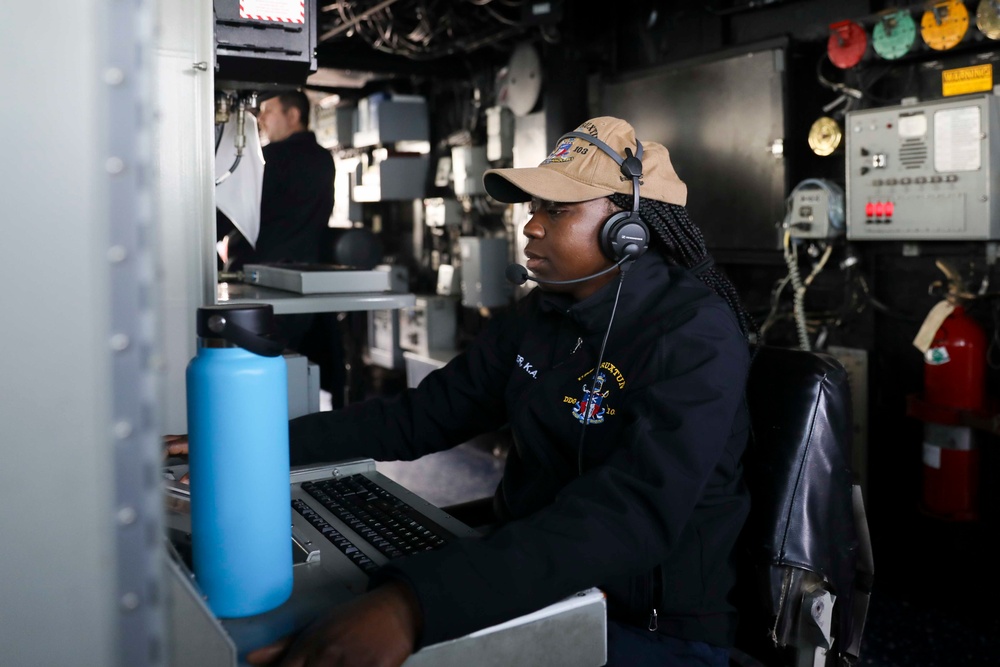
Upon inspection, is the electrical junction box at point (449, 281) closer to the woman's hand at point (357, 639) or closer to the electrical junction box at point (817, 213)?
the electrical junction box at point (817, 213)

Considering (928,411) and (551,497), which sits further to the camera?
(928,411)

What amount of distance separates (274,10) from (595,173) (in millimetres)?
852

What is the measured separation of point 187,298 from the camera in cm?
147

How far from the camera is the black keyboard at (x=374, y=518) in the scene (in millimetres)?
1151

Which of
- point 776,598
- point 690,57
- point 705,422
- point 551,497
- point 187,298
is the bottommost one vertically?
point 776,598

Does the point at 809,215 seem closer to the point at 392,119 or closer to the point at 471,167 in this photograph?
the point at 471,167

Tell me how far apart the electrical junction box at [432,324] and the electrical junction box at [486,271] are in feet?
1.65

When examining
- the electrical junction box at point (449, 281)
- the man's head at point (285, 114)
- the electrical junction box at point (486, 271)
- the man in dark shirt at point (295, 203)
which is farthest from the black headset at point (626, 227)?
the electrical junction box at point (449, 281)

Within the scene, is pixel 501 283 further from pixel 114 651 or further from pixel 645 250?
pixel 114 651

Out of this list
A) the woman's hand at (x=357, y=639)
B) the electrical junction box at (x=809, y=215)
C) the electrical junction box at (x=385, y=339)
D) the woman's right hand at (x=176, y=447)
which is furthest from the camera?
the electrical junction box at (x=385, y=339)

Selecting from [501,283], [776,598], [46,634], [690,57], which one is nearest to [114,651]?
[46,634]

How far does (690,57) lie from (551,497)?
3.16 m

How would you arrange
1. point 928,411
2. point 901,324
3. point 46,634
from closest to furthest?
point 46,634 → point 928,411 → point 901,324

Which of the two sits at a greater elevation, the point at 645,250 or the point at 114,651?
the point at 645,250
